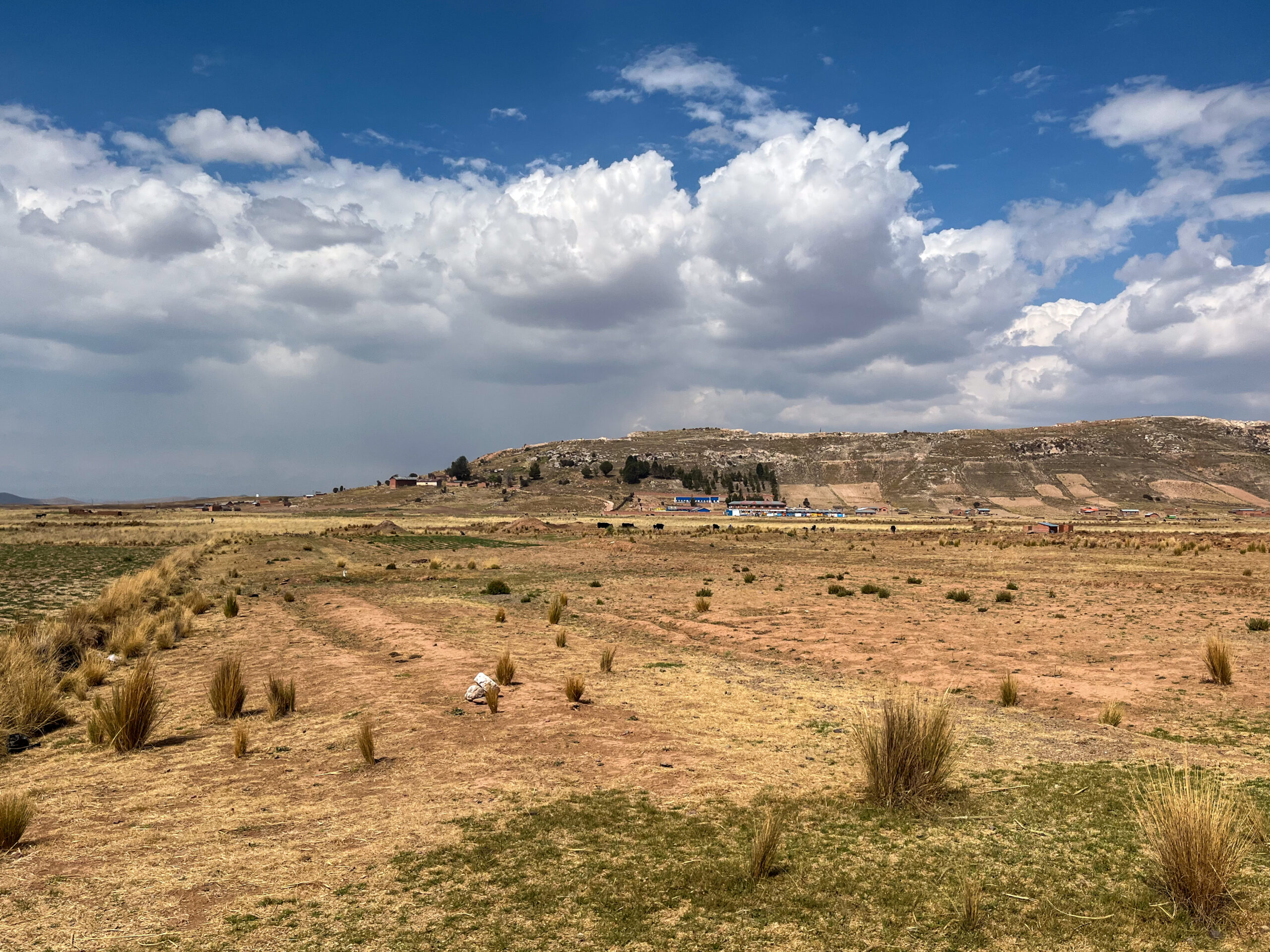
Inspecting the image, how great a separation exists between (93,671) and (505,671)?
792cm

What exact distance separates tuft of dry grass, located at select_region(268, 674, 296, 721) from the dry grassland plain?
158 mm

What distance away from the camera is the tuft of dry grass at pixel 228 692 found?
434 inches

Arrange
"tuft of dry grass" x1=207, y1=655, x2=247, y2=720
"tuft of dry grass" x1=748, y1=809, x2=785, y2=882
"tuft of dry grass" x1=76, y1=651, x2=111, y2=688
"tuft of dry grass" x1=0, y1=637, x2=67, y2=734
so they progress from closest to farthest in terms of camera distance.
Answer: "tuft of dry grass" x1=748, y1=809, x2=785, y2=882, "tuft of dry grass" x1=0, y1=637, x2=67, y2=734, "tuft of dry grass" x1=207, y1=655, x2=247, y2=720, "tuft of dry grass" x1=76, y1=651, x2=111, y2=688

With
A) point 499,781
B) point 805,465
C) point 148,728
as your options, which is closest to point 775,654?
point 499,781

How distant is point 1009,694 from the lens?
11.8 meters

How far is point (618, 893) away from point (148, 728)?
7883 millimetres

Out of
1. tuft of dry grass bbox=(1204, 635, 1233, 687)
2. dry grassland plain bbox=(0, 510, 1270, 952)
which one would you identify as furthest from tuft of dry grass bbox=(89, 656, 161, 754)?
tuft of dry grass bbox=(1204, 635, 1233, 687)

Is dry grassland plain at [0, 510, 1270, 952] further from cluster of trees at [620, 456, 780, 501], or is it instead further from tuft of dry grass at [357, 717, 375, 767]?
cluster of trees at [620, 456, 780, 501]

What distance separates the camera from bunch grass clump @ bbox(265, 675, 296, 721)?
10.9 meters

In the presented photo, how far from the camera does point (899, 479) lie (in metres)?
158

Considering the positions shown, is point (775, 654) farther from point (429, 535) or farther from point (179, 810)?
point (429, 535)

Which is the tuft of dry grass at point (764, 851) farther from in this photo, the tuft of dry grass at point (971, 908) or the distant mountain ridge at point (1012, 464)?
the distant mountain ridge at point (1012, 464)

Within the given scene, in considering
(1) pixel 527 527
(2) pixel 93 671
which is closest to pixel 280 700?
(2) pixel 93 671

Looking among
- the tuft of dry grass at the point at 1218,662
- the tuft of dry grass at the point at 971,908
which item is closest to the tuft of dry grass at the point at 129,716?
the tuft of dry grass at the point at 971,908
